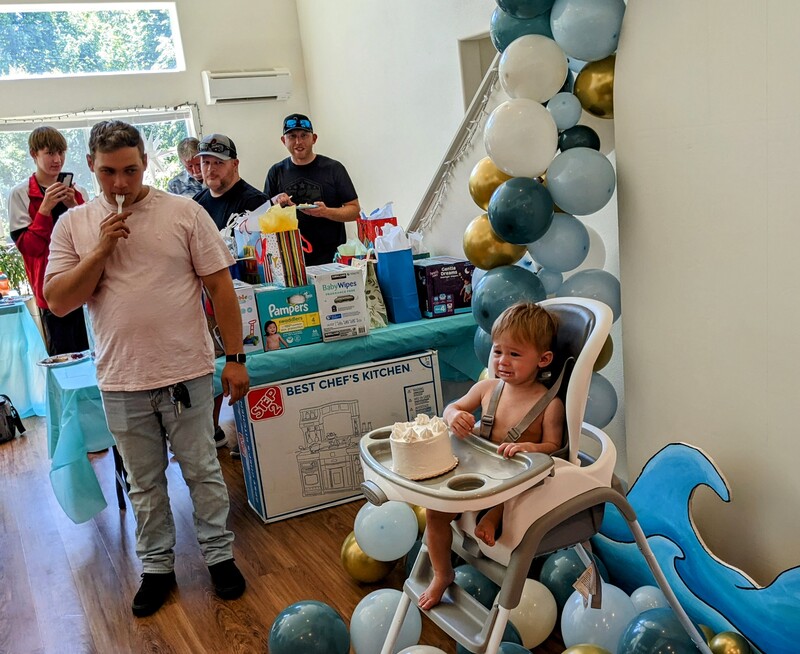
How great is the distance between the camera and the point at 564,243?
90.1 inches

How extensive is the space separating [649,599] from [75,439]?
207 centimetres

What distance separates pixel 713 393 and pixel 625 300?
0.40m

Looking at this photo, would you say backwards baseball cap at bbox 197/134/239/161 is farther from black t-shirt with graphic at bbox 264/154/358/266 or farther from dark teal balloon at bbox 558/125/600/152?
dark teal balloon at bbox 558/125/600/152

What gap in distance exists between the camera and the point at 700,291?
6.44 ft

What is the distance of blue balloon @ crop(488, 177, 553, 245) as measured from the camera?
7.16 feet

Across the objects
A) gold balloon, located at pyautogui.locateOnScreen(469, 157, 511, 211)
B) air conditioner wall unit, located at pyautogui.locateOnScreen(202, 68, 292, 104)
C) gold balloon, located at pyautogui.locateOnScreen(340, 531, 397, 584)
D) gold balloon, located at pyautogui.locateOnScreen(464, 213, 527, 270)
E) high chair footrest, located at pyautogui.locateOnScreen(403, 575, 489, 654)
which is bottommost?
gold balloon, located at pyautogui.locateOnScreen(340, 531, 397, 584)

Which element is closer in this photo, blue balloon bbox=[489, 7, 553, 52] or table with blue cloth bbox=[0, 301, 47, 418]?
blue balloon bbox=[489, 7, 553, 52]

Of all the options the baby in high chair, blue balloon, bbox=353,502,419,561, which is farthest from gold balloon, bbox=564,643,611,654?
blue balloon, bbox=353,502,419,561

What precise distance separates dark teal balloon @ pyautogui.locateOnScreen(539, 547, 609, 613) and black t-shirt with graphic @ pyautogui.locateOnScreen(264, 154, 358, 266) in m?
2.15

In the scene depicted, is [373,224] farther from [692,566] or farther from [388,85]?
[388,85]

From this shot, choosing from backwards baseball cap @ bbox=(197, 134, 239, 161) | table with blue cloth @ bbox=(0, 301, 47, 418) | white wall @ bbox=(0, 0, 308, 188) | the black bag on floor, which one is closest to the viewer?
backwards baseball cap @ bbox=(197, 134, 239, 161)

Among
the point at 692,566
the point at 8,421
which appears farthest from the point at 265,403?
the point at 8,421

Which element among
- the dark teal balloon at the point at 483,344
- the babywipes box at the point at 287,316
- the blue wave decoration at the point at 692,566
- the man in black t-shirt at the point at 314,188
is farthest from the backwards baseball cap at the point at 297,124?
the blue wave decoration at the point at 692,566

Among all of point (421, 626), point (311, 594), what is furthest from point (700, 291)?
point (311, 594)
